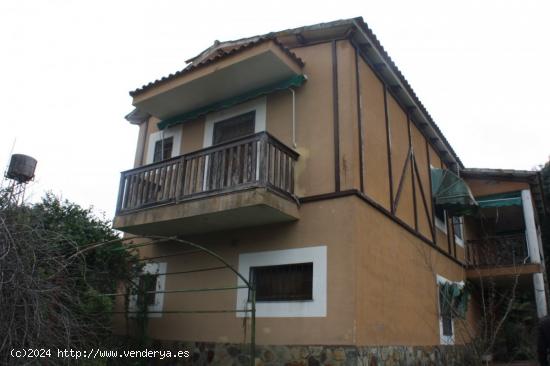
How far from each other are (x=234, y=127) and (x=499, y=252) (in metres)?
9.63

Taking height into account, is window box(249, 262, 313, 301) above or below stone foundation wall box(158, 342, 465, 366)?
above

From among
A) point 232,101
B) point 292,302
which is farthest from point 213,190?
point 232,101

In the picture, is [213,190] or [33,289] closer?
[33,289]

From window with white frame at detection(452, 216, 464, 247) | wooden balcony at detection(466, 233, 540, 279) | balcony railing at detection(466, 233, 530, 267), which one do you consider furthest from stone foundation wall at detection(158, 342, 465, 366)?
window with white frame at detection(452, 216, 464, 247)

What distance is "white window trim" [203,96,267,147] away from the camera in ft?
33.4

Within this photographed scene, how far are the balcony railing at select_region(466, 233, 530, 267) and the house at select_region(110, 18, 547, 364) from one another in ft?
11.1

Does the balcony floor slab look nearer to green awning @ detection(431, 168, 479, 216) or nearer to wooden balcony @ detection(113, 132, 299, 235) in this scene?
wooden balcony @ detection(113, 132, 299, 235)

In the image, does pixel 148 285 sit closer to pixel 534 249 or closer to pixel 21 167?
pixel 21 167

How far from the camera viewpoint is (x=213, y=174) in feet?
29.1

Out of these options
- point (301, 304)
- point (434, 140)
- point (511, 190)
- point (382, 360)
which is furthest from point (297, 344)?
point (511, 190)

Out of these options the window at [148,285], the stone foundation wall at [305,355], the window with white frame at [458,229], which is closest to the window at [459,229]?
the window with white frame at [458,229]

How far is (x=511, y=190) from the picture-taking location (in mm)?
15336

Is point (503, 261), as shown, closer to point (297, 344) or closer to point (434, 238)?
point (434, 238)

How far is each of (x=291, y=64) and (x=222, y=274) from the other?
454 centimetres
